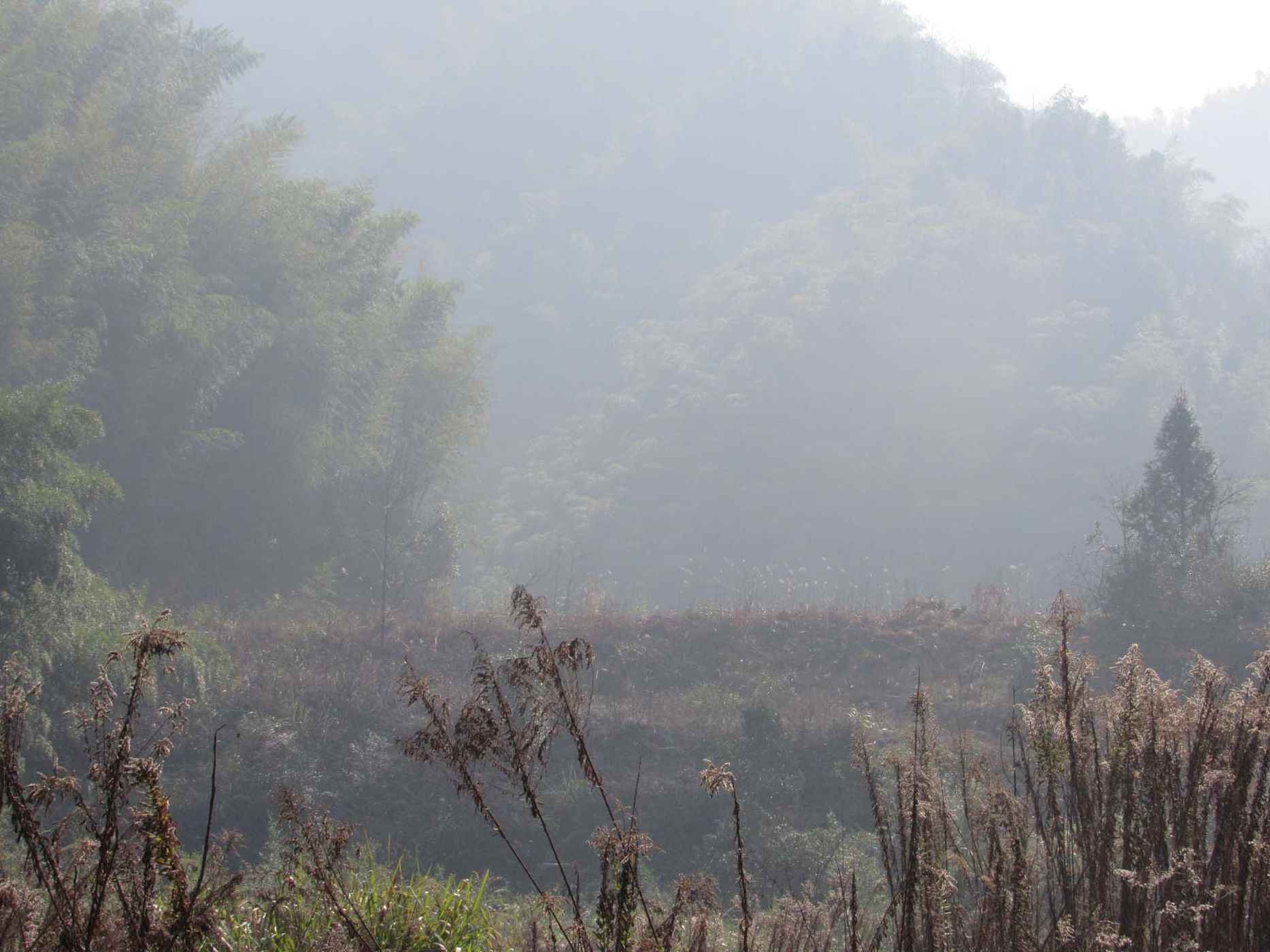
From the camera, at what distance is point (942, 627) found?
44.8 feet

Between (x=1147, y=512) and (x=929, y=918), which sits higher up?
(x=1147, y=512)

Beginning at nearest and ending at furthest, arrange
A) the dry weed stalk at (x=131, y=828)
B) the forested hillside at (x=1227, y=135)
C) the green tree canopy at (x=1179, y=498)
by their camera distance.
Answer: the dry weed stalk at (x=131, y=828)
the green tree canopy at (x=1179, y=498)
the forested hillside at (x=1227, y=135)

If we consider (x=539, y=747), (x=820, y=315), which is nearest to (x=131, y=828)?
(x=539, y=747)

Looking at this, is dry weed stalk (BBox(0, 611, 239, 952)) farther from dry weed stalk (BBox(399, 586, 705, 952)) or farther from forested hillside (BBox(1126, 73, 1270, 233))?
forested hillside (BBox(1126, 73, 1270, 233))

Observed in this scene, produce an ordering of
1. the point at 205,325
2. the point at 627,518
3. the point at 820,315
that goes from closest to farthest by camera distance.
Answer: the point at 205,325
the point at 627,518
the point at 820,315

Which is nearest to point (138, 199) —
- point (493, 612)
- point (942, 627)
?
point (493, 612)

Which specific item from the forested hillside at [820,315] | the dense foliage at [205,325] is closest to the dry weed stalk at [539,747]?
the dense foliage at [205,325]

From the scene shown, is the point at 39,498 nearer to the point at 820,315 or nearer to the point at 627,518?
the point at 627,518

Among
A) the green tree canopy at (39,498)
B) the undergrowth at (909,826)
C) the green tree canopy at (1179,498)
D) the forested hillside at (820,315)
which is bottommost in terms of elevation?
the undergrowth at (909,826)

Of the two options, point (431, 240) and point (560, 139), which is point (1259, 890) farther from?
point (560, 139)

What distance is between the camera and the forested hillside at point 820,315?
3409 centimetres

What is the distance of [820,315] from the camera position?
39.5 m

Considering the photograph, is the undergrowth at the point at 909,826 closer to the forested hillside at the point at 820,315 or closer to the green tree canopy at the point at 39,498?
the green tree canopy at the point at 39,498

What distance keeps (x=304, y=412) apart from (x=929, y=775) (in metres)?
20.0
